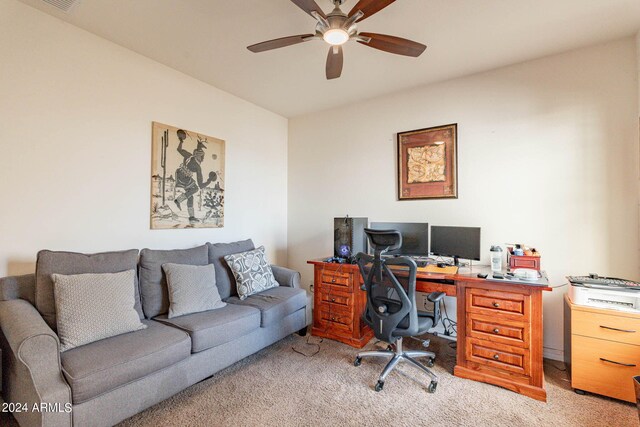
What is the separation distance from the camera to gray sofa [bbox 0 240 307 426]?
146cm

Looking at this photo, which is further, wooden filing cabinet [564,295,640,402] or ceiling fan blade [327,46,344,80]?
ceiling fan blade [327,46,344,80]

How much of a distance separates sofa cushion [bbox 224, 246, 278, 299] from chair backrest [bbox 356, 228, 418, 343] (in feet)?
3.91

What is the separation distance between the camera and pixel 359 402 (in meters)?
2.00

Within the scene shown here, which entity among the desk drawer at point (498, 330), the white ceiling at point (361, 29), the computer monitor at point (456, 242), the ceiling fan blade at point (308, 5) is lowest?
the desk drawer at point (498, 330)

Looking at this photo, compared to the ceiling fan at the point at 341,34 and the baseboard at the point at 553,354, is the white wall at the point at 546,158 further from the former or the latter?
the ceiling fan at the point at 341,34

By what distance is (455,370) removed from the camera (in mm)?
2330

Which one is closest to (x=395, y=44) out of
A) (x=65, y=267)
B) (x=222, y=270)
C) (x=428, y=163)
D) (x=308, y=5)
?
(x=308, y=5)

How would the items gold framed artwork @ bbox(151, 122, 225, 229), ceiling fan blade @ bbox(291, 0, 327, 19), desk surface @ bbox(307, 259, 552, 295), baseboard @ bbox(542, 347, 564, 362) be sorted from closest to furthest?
ceiling fan blade @ bbox(291, 0, 327, 19), desk surface @ bbox(307, 259, 552, 295), baseboard @ bbox(542, 347, 564, 362), gold framed artwork @ bbox(151, 122, 225, 229)

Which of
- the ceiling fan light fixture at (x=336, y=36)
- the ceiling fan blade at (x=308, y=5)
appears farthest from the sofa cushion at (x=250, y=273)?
the ceiling fan blade at (x=308, y=5)

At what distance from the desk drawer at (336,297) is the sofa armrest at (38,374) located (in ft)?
6.85

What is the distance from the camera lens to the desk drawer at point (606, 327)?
1936mm

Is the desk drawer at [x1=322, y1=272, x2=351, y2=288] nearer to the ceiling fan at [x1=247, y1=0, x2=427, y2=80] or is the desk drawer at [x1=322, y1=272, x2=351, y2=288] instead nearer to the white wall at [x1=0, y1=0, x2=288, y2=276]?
the white wall at [x1=0, y1=0, x2=288, y2=276]

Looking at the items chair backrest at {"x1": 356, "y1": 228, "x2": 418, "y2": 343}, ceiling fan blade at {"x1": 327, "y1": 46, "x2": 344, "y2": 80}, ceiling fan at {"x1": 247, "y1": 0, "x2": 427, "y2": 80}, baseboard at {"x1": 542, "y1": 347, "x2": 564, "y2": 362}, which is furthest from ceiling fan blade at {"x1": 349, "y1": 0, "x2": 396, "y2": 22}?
baseboard at {"x1": 542, "y1": 347, "x2": 564, "y2": 362}

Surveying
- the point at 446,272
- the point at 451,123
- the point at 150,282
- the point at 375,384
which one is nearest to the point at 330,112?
the point at 451,123
